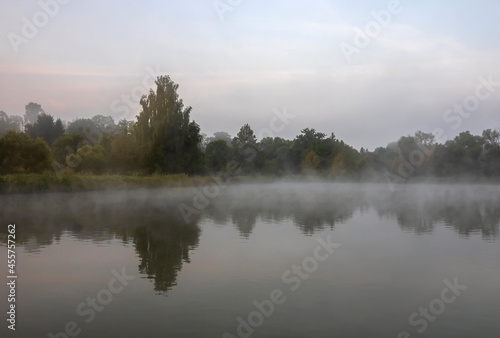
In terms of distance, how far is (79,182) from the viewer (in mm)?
45156

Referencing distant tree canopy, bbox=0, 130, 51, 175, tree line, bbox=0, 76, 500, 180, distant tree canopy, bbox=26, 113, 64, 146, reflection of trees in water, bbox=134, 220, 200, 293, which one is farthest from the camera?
distant tree canopy, bbox=26, 113, 64, 146

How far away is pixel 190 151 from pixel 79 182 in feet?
84.8

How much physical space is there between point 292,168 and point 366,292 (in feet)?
405

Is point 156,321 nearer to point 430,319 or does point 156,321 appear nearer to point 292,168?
point 430,319

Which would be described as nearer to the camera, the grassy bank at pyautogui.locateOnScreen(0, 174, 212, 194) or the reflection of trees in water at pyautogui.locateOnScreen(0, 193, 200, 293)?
the reflection of trees in water at pyautogui.locateOnScreen(0, 193, 200, 293)

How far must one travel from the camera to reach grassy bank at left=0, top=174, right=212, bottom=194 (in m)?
37.5

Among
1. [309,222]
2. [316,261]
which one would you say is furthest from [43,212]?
[316,261]

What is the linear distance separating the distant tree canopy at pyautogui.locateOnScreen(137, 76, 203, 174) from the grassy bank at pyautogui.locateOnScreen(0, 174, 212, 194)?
258cm

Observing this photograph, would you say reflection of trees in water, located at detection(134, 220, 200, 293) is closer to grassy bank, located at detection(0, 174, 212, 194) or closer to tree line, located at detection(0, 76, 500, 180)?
grassy bank, located at detection(0, 174, 212, 194)

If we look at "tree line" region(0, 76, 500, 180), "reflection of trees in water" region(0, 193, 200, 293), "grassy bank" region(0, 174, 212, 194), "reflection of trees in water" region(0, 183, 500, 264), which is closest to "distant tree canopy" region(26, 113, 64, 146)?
"tree line" region(0, 76, 500, 180)

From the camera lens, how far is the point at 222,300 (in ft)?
33.9

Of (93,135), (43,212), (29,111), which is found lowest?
(43,212)

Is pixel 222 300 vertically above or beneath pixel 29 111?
beneath

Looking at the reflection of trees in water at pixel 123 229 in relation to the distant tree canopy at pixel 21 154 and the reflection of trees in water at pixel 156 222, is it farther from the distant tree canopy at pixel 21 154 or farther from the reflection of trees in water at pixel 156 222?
the distant tree canopy at pixel 21 154
